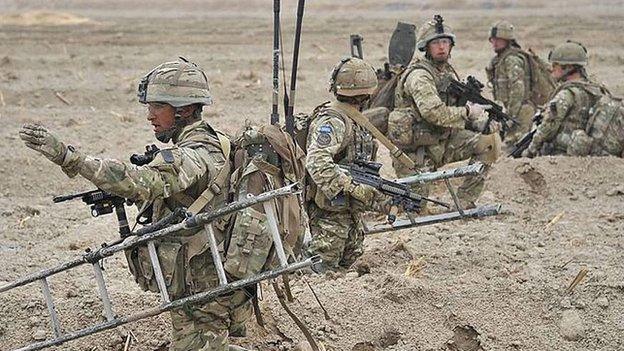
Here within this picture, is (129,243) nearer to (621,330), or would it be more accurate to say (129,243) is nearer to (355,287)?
(355,287)

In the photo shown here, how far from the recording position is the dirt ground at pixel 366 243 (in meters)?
6.29

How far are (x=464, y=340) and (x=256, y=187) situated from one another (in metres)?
2.28

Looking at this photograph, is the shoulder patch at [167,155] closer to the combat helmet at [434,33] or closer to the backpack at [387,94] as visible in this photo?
the backpack at [387,94]

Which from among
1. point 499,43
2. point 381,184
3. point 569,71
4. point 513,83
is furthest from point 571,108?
point 381,184

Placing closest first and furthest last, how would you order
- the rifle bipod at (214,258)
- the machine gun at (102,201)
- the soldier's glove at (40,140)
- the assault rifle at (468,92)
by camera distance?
the soldier's glove at (40,140), the rifle bipod at (214,258), the machine gun at (102,201), the assault rifle at (468,92)

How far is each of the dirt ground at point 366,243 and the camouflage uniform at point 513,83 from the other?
1.74 m

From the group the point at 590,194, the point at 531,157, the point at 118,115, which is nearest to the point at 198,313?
the point at 590,194

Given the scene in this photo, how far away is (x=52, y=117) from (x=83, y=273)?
23.5 feet

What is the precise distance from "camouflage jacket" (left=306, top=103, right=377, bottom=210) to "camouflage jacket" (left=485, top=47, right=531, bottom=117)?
18.9ft

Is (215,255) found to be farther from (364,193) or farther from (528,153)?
(528,153)

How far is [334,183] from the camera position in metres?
6.31

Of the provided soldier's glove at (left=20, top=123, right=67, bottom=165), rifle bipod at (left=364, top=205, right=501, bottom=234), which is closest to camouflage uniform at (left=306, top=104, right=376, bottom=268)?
rifle bipod at (left=364, top=205, right=501, bottom=234)

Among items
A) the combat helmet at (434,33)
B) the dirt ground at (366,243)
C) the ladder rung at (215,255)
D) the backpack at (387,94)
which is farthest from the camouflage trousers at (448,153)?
the ladder rung at (215,255)

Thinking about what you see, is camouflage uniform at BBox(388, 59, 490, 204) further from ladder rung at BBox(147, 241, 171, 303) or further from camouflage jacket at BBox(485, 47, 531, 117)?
ladder rung at BBox(147, 241, 171, 303)
